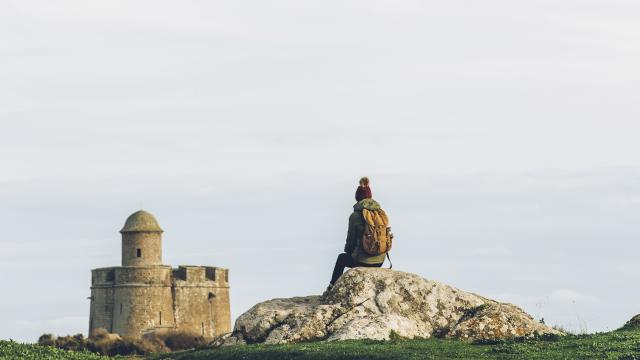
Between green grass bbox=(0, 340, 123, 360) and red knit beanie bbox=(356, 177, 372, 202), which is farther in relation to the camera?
red knit beanie bbox=(356, 177, 372, 202)

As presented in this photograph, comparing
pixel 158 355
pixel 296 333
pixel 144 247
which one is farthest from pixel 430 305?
pixel 144 247

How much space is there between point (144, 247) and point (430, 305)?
6501 cm

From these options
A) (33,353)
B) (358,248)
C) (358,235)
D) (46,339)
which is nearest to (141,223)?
(46,339)

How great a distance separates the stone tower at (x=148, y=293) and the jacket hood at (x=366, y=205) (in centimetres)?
6305

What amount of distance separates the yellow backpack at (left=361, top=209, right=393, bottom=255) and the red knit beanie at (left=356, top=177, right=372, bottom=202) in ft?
1.93

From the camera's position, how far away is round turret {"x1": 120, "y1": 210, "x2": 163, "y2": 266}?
95.4 m

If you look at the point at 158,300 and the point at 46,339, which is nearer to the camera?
the point at 46,339

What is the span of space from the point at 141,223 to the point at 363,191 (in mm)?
63590

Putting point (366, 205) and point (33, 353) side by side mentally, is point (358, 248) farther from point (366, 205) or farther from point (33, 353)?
point (33, 353)

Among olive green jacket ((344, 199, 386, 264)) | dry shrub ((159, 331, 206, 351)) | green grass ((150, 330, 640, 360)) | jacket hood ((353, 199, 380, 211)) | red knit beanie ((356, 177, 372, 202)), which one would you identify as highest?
dry shrub ((159, 331, 206, 351))

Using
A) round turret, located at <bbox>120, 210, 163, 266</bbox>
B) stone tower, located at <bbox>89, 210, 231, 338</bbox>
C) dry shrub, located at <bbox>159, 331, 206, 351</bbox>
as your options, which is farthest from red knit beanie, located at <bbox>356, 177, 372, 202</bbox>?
round turret, located at <bbox>120, 210, 163, 266</bbox>

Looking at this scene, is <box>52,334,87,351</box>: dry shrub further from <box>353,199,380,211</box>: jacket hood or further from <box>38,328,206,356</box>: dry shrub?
<box>353,199,380,211</box>: jacket hood

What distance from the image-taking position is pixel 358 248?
110 ft

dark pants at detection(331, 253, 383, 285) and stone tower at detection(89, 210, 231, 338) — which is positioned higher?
stone tower at detection(89, 210, 231, 338)
